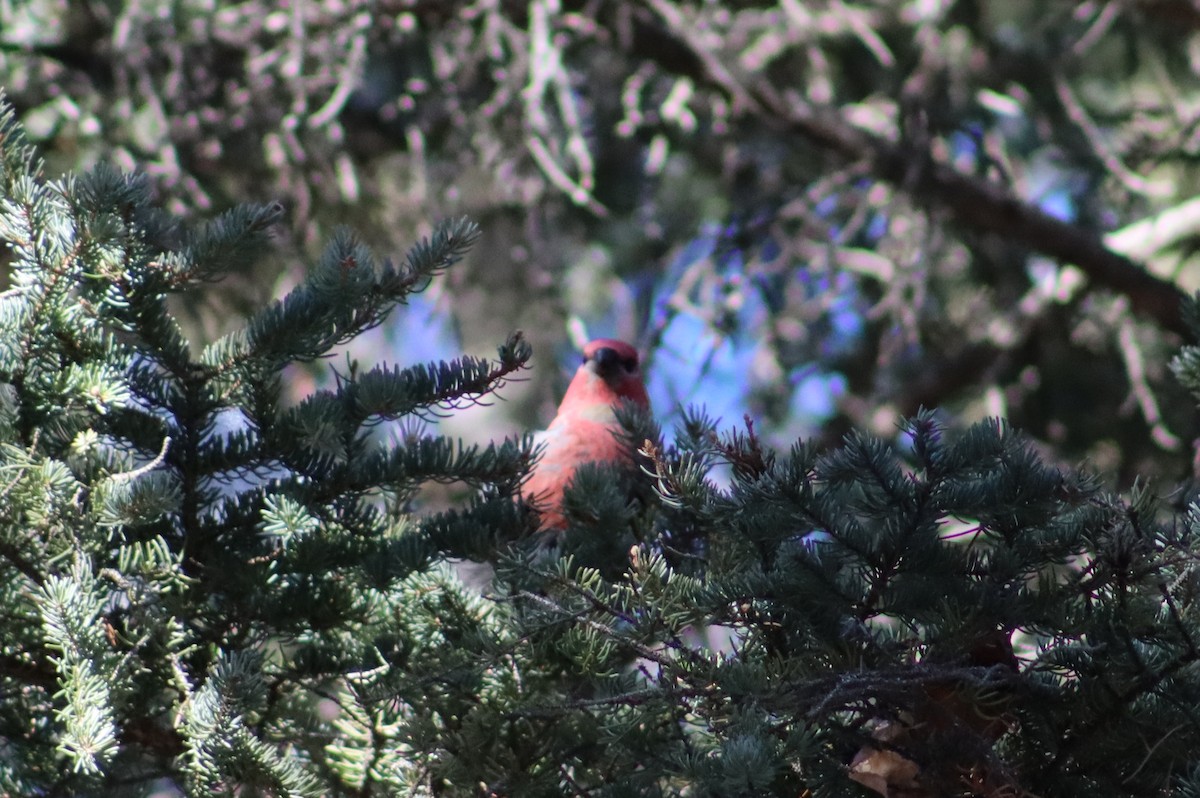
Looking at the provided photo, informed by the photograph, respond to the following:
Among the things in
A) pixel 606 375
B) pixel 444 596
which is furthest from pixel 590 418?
pixel 444 596

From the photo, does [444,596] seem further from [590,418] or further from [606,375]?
[606,375]

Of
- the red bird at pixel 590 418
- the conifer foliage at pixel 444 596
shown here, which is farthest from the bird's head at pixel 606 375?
the conifer foliage at pixel 444 596

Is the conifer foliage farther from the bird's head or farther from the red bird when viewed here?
the bird's head

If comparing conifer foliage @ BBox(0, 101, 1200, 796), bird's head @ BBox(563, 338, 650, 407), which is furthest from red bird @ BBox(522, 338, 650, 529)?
conifer foliage @ BBox(0, 101, 1200, 796)

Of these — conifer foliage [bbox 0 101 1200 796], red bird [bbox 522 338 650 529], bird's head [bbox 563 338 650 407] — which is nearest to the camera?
conifer foliage [bbox 0 101 1200 796]

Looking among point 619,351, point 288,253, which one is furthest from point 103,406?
point 288,253

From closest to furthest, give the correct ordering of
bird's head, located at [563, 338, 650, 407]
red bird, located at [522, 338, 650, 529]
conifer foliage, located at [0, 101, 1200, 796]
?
1. conifer foliage, located at [0, 101, 1200, 796]
2. red bird, located at [522, 338, 650, 529]
3. bird's head, located at [563, 338, 650, 407]

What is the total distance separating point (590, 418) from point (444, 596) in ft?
5.46

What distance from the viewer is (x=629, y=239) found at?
5391 millimetres

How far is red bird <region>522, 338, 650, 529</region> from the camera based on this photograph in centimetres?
318

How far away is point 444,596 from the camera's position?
207 cm

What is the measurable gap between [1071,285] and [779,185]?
3.89ft

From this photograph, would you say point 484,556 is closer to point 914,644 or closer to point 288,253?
Result: point 914,644

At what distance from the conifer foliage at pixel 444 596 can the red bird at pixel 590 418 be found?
0.67 metres
